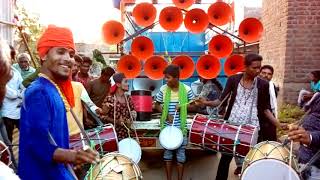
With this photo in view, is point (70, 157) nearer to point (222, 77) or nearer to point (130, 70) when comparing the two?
point (130, 70)

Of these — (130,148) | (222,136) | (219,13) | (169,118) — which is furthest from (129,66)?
(222,136)

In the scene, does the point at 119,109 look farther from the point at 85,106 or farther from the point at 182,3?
the point at 182,3

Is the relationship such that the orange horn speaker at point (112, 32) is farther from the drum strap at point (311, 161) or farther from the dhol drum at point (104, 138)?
the drum strap at point (311, 161)

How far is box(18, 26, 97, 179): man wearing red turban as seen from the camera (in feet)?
8.27

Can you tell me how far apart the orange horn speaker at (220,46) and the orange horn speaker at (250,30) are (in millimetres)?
502

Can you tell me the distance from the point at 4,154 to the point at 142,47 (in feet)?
13.7

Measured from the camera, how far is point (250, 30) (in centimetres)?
811

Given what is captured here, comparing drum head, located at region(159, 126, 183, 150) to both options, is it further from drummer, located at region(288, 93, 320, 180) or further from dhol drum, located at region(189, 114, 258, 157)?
drummer, located at region(288, 93, 320, 180)

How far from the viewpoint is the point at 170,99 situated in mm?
5996

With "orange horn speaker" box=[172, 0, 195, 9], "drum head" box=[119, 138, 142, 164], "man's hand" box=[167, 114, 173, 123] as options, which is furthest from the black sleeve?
"orange horn speaker" box=[172, 0, 195, 9]

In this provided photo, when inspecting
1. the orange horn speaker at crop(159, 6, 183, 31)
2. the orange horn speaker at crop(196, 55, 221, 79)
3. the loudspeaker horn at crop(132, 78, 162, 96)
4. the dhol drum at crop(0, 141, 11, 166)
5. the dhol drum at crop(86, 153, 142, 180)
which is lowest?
the dhol drum at crop(86, 153, 142, 180)

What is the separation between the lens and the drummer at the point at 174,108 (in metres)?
5.92

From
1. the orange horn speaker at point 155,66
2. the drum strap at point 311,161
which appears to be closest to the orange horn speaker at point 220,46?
the orange horn speaker at point 155,66

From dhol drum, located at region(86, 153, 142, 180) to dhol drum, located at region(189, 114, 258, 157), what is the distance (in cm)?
163
